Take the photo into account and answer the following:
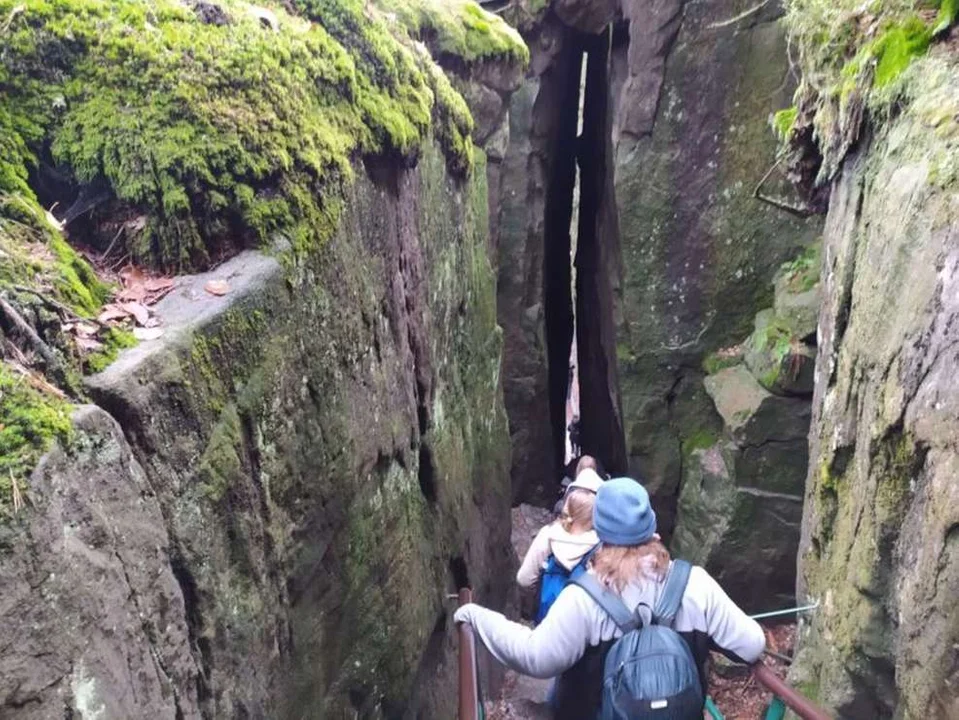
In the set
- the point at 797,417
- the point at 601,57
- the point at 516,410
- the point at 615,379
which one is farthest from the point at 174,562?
the point at 601,57

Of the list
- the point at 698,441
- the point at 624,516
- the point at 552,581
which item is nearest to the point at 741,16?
the point at 552,581

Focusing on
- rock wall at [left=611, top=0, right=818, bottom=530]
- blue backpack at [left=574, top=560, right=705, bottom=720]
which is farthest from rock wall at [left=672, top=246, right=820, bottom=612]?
blue backpack at [left=574, top=560, right=705, bottom=720]

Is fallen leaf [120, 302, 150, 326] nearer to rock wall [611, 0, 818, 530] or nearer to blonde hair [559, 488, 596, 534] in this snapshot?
blonde hair [559, 488, 596, 534]

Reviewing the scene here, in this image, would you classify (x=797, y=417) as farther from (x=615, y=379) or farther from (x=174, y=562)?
(x=174, y=562)

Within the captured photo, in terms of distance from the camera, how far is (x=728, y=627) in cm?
280

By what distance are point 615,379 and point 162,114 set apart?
914cm

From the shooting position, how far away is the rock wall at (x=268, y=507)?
1.81 meters

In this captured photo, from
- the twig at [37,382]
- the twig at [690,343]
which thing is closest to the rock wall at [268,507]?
the twig at [37,382]

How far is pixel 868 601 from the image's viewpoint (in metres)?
3.38

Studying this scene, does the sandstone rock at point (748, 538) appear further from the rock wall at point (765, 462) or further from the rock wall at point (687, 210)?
the rock wall at point (687, 210)

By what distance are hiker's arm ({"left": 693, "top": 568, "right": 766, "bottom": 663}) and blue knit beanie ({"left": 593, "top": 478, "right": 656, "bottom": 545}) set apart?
269mm

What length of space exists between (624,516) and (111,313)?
1913 millimetres

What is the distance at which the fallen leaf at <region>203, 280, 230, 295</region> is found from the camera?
2.64 meters

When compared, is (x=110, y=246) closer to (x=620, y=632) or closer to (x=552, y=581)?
(x=620, y=632)
